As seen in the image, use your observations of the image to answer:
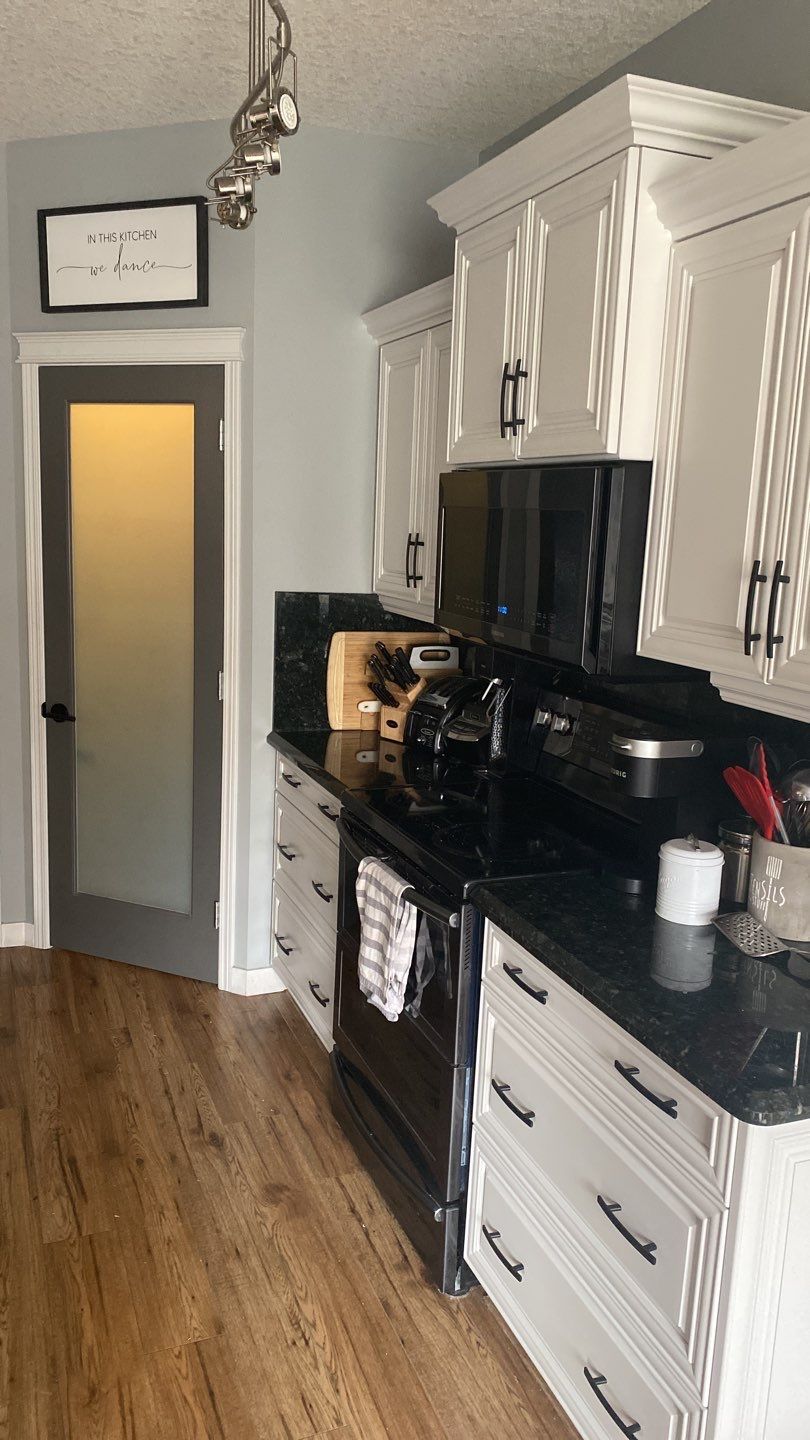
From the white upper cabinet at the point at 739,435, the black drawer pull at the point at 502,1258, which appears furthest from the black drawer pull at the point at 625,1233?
the white upper cabinet at the point at 739,435

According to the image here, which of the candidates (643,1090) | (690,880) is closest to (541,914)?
(690,880)

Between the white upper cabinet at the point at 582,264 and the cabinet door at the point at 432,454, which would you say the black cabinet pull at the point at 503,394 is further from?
the cabinet door at the point at 432,454

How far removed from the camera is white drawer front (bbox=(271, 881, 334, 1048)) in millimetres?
3070

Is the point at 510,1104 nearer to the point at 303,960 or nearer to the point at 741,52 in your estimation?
the point at 303,960

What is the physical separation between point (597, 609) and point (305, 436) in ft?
5.51

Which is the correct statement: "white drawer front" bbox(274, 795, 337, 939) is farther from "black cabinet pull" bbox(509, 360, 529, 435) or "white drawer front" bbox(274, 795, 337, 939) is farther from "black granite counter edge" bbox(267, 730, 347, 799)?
"black cabinet pull" bbox(509, 360, 529, 435)

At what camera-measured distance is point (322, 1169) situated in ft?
8.95

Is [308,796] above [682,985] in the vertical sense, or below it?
below

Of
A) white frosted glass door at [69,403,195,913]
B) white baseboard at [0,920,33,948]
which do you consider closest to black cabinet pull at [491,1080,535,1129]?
white frosted glass door at [69,403,195,913]

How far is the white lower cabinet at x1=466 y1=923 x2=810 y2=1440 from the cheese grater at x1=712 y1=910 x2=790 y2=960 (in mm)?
307

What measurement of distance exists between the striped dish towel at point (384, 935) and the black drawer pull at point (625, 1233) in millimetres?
724

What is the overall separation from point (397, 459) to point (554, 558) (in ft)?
4.13

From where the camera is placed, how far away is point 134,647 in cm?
371

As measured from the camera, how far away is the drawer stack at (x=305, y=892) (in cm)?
303
